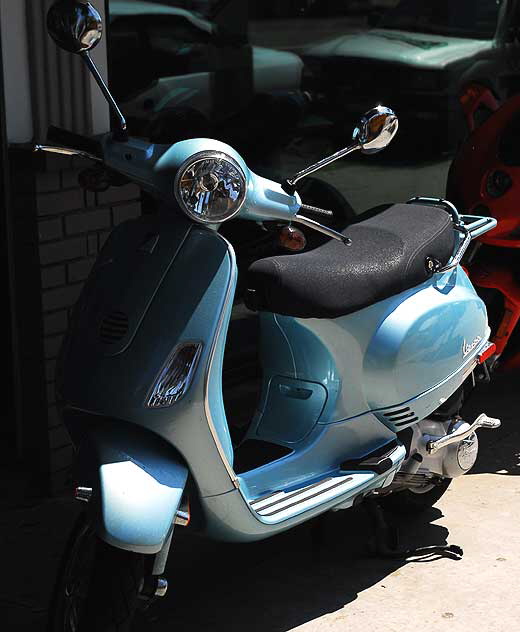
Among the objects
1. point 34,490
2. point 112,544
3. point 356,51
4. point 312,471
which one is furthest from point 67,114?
point 356,51

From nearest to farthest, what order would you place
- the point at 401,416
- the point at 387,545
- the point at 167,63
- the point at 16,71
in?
the point at 401,416, the point at 387,545, the point at 16,71, the point at 167,63

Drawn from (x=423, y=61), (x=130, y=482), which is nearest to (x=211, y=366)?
(x=130, y=482)

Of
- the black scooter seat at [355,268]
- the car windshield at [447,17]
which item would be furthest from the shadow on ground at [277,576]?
the car windshield at [447,17]

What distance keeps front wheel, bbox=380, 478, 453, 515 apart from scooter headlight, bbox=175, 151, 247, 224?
1.46 metres

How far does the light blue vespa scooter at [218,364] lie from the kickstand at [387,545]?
187 mm

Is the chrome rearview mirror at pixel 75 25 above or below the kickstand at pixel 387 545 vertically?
above

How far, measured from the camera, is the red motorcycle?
4.49 meters

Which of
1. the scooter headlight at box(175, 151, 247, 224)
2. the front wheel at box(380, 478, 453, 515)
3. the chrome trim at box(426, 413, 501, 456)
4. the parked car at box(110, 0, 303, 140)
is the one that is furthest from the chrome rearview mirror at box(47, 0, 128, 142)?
the parked car at box(110, 0, 303, 140)

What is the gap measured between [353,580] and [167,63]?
2.75 meters

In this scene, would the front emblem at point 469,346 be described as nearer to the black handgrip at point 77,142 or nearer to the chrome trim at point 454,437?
the chrome trim at point 454,437

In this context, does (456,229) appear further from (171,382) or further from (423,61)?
(423,61)

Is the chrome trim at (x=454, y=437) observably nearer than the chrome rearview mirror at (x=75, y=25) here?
No

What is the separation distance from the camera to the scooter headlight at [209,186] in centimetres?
280

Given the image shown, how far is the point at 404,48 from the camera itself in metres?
6.80
